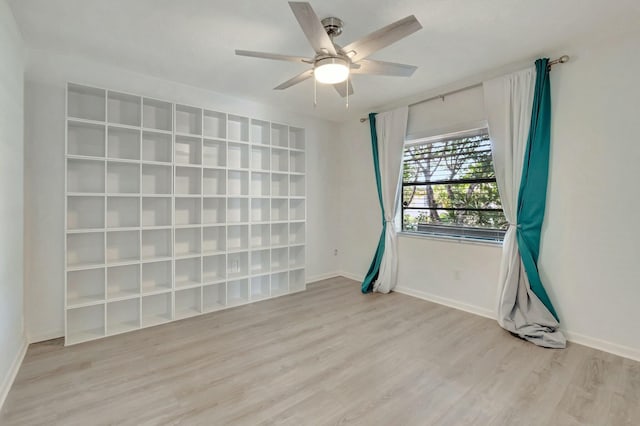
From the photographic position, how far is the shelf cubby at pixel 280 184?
427 centimetres

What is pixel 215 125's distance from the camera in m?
3.68

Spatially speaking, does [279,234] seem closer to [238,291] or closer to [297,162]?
[238,291]

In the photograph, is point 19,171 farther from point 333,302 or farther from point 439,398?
point 439,398

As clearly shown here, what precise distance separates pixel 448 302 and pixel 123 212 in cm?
383

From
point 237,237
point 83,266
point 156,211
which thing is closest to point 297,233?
point 237,237

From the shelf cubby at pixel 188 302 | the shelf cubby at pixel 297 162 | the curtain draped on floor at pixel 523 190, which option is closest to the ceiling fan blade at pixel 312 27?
the curtain draped on floor at pixel 523 190

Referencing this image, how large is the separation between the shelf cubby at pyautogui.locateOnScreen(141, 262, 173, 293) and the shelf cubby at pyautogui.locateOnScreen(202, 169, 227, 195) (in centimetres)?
97

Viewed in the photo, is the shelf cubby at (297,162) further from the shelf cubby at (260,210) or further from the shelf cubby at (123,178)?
the shelf cubby at (123,178)

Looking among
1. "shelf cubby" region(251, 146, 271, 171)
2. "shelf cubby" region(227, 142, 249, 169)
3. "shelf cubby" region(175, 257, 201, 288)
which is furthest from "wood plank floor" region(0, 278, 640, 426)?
"shelf cubby" region(251, 146, 271, 171)

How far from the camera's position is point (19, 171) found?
2336mm

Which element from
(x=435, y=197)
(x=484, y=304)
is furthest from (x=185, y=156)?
(x=484, y=304)

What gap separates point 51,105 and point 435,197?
4.23 meters

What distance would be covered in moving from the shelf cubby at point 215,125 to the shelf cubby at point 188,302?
6.13 feet

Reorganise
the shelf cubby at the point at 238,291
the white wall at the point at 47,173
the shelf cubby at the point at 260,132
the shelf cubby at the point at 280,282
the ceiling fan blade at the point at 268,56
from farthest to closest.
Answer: the shelf cubby at the point at 280,282 → the shelf cubby at the point at 260,132 → the shelf cubby at the point at 238,291 → the white wall at the point at 47,173 → the ceiling fan blade at the point at 268,56
